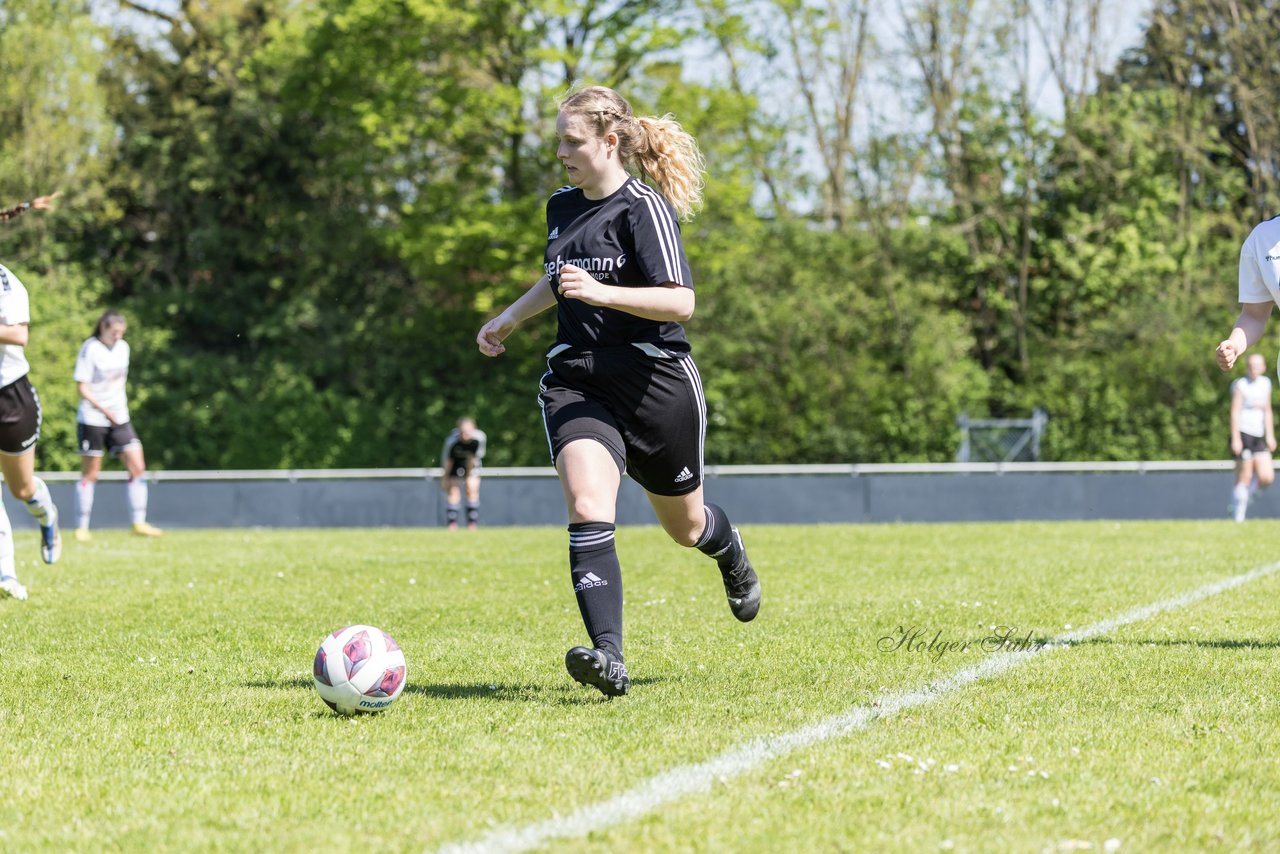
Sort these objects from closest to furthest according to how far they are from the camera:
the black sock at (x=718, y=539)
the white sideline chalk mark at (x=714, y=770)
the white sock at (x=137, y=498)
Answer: the white sideline chalk mark at (x=714, y=770)
the black sock at (x=718, y=539)
the white sock at (x=137, y=498)

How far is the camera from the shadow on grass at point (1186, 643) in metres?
6.39

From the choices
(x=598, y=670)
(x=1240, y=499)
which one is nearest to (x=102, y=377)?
(x=598, y=670)

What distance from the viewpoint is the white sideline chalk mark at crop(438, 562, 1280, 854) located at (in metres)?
3.21

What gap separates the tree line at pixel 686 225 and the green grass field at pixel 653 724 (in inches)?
747

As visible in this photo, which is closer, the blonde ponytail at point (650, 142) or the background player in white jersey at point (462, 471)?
the blonde ponytail at point (650, 142)

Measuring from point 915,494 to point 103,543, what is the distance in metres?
11.8

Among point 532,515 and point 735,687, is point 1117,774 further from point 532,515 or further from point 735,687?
point 532,515

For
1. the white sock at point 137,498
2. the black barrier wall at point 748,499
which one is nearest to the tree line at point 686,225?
the black barrier wall at point 748,499

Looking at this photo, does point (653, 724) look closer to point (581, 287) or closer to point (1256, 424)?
point (581, 287)

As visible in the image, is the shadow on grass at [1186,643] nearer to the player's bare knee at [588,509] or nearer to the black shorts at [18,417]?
the player's bare knee at [588,509]

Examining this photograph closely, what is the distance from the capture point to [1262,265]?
21.4 feet

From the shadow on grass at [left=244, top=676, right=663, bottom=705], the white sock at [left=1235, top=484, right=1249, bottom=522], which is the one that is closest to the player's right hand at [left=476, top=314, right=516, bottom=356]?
the shadow on grass at [left=244, top=676, right=663, bottom=705]

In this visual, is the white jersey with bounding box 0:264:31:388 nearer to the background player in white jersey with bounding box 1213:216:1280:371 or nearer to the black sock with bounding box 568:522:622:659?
the black sock with bounding box 568:522:622:659

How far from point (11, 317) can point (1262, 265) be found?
643cm
